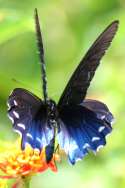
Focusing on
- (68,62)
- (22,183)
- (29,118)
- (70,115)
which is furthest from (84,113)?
(68,62)

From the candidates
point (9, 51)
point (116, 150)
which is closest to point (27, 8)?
point (9, 51)

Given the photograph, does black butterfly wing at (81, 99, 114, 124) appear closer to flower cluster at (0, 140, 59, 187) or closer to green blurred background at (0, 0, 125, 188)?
flower cluster at (0, 140, 59, 187)

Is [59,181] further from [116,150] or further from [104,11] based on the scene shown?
[104,11]

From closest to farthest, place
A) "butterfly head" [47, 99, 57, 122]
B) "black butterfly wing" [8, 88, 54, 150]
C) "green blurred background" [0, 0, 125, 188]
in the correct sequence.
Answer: "black butterfly wing" [8, 88, 54, 150] → "butterfly head" [47, 99, 57, 122] → "green blurred background" [0, 0, 125, 188]

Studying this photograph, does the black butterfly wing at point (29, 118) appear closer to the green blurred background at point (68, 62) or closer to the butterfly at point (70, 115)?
the butterfly at point (70, 115)

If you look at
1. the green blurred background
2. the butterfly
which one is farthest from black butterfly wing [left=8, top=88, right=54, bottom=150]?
the green blurred background

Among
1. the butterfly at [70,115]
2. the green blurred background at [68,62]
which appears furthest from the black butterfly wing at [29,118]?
the green blurred background at [68,62]

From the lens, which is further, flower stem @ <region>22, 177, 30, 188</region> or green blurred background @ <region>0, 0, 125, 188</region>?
green blurred background @ <region>0, 0, 125, 188</region>
